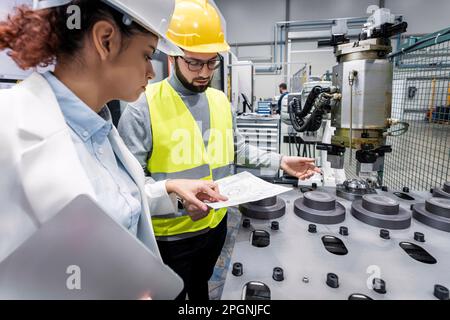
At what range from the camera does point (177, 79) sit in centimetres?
107

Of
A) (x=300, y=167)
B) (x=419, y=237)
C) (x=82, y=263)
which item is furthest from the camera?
(x=300, y=167)

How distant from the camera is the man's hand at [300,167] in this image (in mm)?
1195

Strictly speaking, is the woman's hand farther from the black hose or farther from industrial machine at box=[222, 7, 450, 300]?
the black hose

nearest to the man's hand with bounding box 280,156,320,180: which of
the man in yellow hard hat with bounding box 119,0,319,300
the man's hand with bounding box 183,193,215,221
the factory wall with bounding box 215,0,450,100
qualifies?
the man in yellow hard hat with bounding box 119,0,319,300


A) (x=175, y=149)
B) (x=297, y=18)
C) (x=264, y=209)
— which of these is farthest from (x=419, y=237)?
(x=297, y=18)

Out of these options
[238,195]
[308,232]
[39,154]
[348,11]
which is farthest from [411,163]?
[348,11]

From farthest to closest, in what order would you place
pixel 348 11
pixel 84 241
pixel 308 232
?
pixel 348 11 → pixel 308 232 → pixel 84 241

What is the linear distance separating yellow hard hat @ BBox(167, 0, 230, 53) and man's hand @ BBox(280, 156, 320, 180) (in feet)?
1.87

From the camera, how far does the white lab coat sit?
0.39 m

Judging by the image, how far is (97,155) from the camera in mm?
589

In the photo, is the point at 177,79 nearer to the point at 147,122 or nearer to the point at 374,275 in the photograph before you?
the point at 147,122

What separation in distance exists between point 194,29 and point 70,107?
2.02 ft

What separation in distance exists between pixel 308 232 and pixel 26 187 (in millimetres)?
728

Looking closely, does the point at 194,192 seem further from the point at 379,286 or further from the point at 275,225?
the point at 379,286
